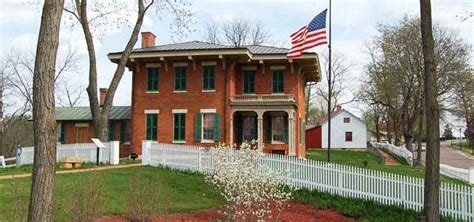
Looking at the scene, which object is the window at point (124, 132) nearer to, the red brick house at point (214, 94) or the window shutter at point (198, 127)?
the red brick house at point (214, 94)

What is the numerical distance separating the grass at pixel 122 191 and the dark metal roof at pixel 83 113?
12.1m

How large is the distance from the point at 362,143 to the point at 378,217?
4558 cm

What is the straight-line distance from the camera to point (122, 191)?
14.2 meters

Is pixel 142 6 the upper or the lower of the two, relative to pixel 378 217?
upper

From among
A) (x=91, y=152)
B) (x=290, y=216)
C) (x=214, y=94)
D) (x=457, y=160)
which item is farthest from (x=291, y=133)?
(x=457, y=160)

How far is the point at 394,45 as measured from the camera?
40.7 m

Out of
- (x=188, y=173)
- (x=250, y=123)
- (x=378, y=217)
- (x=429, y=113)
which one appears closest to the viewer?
(x=429, y=113)

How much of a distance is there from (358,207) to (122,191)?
261 inches

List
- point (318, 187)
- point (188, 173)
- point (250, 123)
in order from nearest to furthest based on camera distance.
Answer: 1. point (318, 187)
2. point (188, 173)
3. point (250, 123)

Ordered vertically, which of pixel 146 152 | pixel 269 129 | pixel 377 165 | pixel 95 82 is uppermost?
pixel 95 82

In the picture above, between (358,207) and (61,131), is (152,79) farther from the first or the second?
(358,207)

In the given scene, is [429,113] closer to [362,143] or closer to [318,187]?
[318,187]

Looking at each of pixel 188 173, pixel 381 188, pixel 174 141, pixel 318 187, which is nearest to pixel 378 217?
pixel 381 188

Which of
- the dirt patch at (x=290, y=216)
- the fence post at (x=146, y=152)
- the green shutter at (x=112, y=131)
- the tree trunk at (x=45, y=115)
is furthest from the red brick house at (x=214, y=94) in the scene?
the tree trunk at (x=45, y=115)
